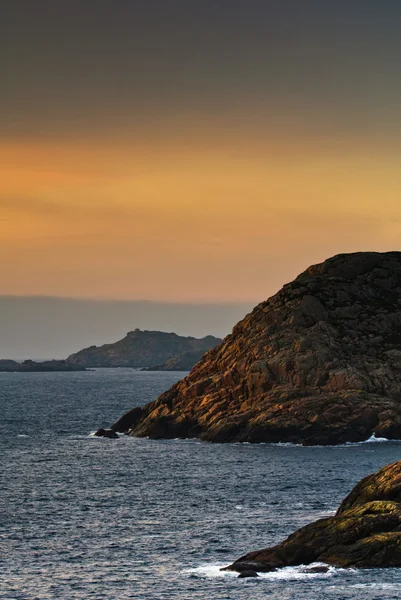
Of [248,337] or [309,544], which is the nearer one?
[309,544]

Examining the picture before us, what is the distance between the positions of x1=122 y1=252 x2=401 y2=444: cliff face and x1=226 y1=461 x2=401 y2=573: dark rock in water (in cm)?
7658

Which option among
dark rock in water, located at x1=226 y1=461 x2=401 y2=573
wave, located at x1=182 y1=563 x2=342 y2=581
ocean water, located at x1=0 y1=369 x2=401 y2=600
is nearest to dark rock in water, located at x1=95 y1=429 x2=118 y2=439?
ocean water, located at x1=0 y1=369 x2=401 y2=600

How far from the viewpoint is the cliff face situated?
15125 centimetres

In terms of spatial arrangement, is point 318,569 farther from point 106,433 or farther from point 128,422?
point 128,422

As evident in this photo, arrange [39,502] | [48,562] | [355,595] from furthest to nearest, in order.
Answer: [39,502], [48,562], [355,595]

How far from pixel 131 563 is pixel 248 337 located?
106 m

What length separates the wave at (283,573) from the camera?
66.2m

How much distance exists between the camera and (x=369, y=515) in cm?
6925

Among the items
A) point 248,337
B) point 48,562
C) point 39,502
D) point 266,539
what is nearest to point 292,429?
point 248,337

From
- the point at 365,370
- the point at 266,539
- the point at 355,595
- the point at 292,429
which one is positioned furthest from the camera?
the point at 365,370

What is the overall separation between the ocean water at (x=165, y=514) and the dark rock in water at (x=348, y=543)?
1.28 metres

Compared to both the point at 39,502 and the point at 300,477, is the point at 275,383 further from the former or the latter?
the point at 39,502

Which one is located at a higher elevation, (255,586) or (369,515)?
(369,515)

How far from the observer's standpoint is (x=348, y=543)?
226 ft
